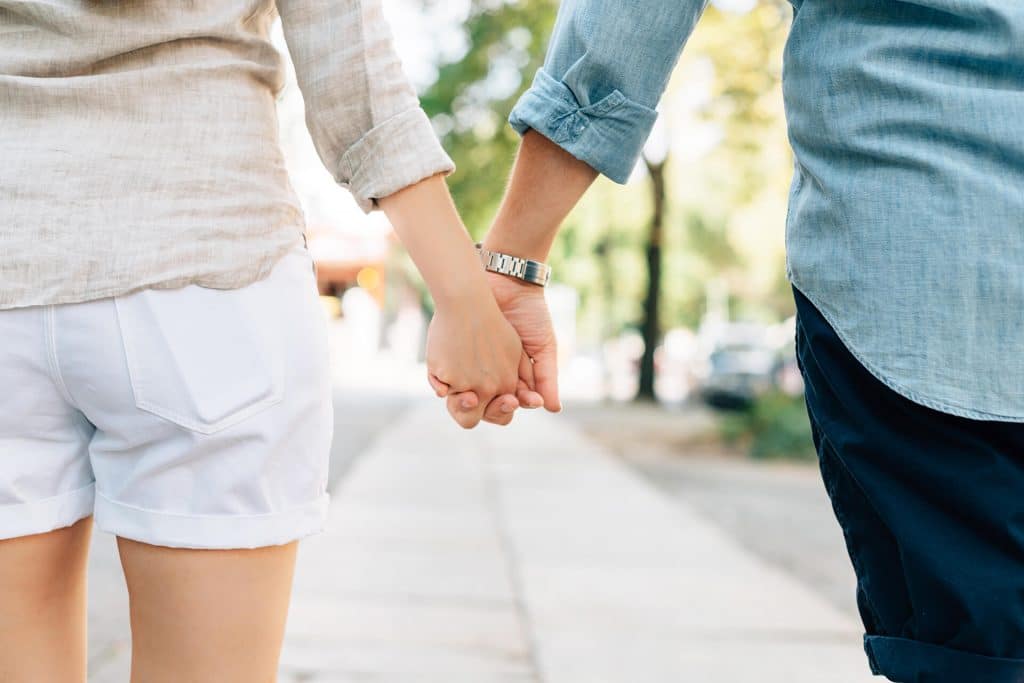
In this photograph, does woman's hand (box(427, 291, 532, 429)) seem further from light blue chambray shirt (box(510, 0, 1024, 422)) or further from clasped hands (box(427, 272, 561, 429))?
light blue chambray shirt (box(510, 0, 1024, 422))

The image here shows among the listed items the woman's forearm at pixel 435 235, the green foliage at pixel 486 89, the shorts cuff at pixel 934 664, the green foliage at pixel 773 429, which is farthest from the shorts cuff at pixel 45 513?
the green foliage at pixel 773 429

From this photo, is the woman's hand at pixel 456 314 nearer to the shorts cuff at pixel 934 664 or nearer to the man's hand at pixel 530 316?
the man's hand at pixel 530 316

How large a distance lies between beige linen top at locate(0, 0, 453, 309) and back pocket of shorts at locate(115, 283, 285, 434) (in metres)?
0.02

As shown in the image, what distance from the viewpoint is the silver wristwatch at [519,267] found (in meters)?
1.94

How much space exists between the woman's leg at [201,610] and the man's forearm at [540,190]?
2.48 feet

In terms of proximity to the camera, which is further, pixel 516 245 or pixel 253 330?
pixel 516 245

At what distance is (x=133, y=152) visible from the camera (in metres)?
1.27

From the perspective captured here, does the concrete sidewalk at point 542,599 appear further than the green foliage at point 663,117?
No

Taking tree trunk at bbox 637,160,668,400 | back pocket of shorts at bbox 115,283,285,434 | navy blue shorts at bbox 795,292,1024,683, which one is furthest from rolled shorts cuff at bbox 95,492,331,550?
tree trunk at bbox 637,160,668,400

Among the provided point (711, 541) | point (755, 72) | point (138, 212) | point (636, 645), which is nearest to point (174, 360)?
point (138, 212)

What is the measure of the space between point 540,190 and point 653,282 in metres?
20.6

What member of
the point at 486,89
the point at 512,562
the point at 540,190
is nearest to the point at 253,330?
the point at 540,190

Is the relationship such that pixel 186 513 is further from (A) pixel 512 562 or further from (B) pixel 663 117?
(B) pixel 663 117

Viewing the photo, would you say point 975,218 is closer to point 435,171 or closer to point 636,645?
point 435,171
